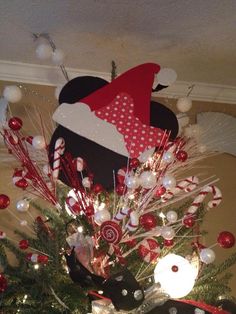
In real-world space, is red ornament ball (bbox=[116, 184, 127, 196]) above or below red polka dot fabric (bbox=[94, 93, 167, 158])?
below

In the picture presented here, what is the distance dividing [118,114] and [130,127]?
0.16ft

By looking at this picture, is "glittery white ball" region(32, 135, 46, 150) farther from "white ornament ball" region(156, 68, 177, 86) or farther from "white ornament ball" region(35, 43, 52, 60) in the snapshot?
"white ornament ball" region(156, 68, 177, 86)

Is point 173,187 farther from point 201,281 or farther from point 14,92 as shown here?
point 14,92

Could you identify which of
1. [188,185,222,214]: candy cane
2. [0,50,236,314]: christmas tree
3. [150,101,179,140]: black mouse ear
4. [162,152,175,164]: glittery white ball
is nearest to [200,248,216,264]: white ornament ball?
[0,50,236,314]: christmas tree

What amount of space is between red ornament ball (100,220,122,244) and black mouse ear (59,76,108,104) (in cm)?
39

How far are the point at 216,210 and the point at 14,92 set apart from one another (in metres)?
0.99

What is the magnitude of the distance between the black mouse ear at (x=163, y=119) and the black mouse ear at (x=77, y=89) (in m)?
0.16

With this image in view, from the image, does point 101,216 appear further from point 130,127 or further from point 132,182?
point 130,127

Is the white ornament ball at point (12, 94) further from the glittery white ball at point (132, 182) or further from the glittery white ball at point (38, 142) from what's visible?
the glittery white ball at point (132, 182)

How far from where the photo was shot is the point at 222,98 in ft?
5.37

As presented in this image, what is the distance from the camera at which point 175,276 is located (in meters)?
0.81

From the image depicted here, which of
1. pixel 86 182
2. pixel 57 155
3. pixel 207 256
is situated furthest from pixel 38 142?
pixel 207 256

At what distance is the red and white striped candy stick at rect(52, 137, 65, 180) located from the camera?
100cm

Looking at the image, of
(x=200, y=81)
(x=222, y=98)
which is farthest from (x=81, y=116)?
(x=222, y=98)
